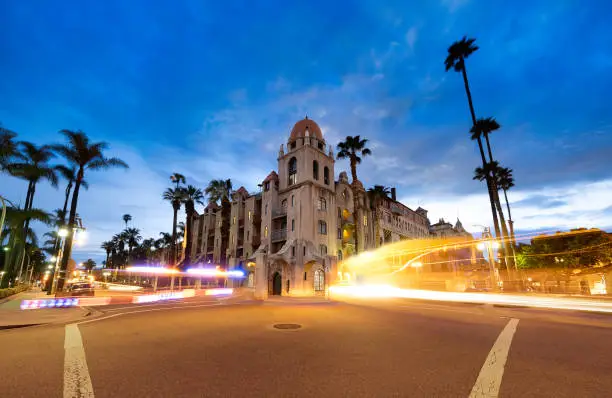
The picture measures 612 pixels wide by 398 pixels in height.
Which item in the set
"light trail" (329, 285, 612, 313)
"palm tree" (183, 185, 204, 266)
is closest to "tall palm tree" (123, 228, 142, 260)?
"palm tree" (183, 185, 204, 266)

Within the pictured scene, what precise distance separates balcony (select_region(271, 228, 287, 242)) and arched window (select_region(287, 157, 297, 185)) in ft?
21.0

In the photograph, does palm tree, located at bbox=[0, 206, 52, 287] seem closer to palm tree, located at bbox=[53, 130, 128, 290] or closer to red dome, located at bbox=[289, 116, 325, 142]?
palm tree, located at bbox=[53, 130, 128, 290]

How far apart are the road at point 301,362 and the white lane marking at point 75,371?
2 centimetres

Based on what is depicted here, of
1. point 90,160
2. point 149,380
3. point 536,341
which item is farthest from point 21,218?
point 536,341

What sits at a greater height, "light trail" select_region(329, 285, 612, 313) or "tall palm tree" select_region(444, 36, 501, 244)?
"tall palm tree" select_region(444, 36, 501, 244)

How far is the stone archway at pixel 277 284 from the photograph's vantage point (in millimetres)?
31647

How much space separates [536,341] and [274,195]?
103 feet

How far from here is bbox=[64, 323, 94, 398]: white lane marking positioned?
4.34m

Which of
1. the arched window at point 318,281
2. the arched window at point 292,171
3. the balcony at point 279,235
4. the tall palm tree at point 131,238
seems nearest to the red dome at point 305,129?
the arched window at point 292,171

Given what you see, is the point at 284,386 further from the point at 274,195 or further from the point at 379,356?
the point at 274,195

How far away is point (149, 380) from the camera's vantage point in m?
4.87

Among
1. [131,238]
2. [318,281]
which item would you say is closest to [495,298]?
[318,281]

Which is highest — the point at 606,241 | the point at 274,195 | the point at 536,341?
the point at 274,195

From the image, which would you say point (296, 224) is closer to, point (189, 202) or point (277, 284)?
point (277, 284)
